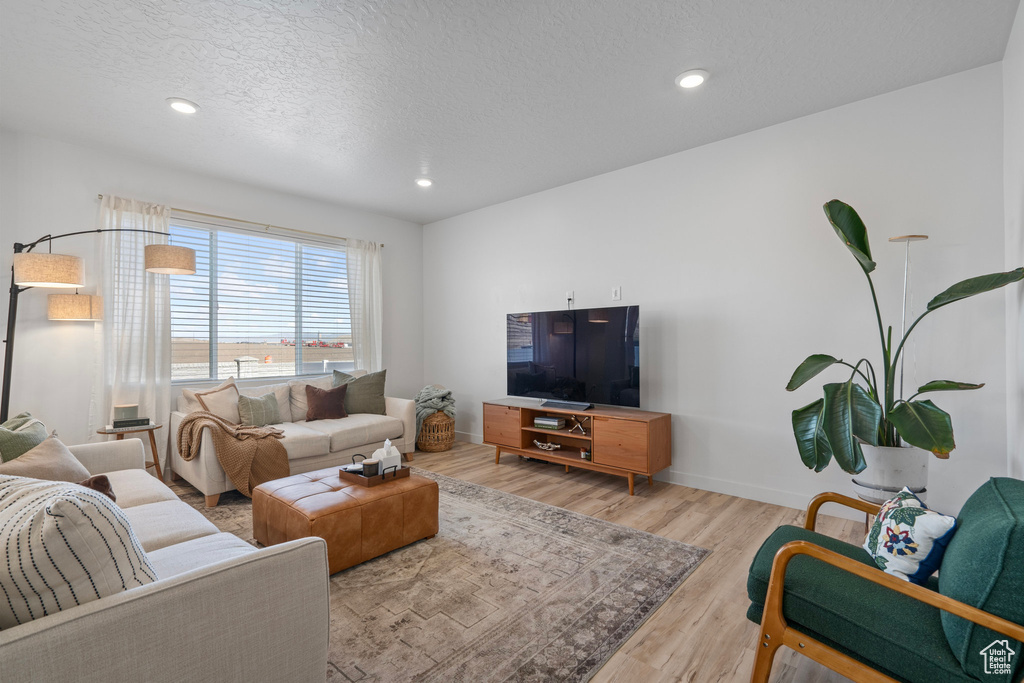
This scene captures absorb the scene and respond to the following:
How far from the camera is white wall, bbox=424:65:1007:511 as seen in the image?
267 centimetres

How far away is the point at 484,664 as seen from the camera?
1748 mm

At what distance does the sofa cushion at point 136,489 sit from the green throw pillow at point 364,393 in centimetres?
215

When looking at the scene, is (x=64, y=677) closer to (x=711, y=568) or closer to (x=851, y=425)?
(x=711, y=568)

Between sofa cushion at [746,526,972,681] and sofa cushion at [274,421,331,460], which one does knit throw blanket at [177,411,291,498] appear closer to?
sofa cushion at [274,421,331,460]

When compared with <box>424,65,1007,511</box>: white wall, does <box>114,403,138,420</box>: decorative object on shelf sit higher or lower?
lower

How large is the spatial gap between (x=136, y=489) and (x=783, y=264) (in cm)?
418

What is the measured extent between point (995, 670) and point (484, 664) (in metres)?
1.48

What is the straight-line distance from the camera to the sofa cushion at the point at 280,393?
4363 mm

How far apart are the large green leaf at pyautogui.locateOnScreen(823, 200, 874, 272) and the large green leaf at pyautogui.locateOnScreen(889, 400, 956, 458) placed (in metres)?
0.72

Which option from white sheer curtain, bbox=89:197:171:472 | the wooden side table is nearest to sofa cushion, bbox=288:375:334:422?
white sheer curtain, bbox=89:197:171:472

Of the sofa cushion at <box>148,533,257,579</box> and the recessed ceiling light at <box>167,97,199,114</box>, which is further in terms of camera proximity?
the recessed ceiling light at <box>167,97,199,114</box>

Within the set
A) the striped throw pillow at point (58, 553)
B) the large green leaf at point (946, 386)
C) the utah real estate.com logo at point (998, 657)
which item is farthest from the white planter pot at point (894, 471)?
the striped throw pillow at point (58, 553)

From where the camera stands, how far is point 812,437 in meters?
2.31

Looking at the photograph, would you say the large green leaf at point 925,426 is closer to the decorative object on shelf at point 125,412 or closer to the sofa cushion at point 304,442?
the sofa cushion at point 304,442
